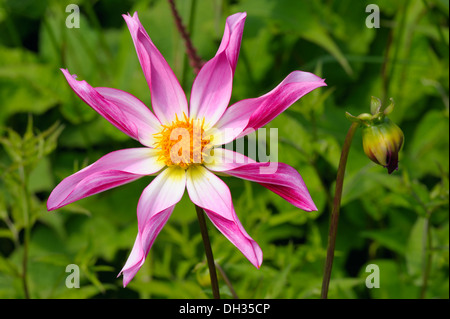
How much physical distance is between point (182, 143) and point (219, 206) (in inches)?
4.9

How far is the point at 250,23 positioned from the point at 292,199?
86 cm

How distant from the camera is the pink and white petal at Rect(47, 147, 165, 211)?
2.00 feet

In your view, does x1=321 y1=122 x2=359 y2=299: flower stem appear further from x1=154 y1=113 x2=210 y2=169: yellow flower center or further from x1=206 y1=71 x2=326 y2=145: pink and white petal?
x1=154 y1=113 x2=210 y2=169: yellow flower center

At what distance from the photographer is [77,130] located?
157cm

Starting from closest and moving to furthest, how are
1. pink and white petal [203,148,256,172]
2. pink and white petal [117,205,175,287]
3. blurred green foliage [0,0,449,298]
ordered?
pink and white petal [117,205,175,287] → pink and white petal [203,148,256,172] → blurred green foliage [0,0,449,298]

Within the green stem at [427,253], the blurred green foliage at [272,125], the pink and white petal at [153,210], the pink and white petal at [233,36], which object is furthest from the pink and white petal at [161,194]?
the green stem at [427,253]

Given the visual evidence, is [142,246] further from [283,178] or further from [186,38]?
[186,38]

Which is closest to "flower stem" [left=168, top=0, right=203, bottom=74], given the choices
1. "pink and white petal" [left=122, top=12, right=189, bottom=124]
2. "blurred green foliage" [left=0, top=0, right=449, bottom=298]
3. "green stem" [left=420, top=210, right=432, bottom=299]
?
"pink and white petal" [left=122, top=12, right=189, bottom=124]

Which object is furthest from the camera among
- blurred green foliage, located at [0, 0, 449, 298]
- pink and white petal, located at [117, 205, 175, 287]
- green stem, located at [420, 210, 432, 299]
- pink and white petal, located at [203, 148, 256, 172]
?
blurred green foliage, located at [0, 0, 449, 298]

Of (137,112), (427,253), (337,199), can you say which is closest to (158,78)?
(137,112)

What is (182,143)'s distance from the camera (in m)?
0.73

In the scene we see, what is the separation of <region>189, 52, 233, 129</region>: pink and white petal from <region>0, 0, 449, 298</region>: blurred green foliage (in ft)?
0.91
